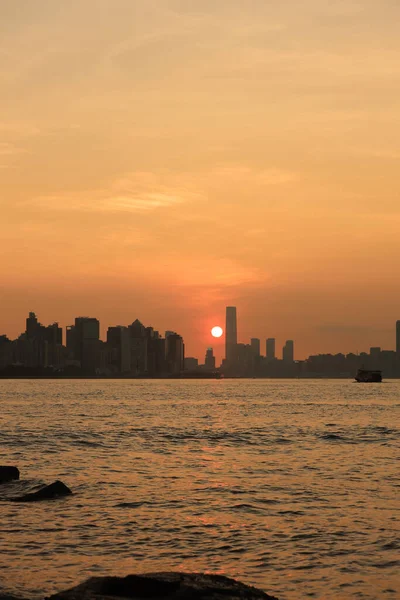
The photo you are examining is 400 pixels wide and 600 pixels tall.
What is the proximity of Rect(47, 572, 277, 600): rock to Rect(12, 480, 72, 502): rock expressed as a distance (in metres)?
17.8

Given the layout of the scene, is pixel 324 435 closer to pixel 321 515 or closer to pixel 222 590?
pixel 321 515

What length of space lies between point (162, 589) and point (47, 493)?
19.2 m

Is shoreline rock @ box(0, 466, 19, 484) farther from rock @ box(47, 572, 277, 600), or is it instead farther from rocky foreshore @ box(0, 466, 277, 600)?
rock @ box(47, 572, 277, 600)

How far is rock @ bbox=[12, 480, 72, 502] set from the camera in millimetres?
35469

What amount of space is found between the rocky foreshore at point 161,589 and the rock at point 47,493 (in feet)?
58.4

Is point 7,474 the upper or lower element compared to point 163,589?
lower

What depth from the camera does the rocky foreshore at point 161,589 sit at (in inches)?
685

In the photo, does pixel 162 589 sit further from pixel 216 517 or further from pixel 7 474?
pixel 7 474

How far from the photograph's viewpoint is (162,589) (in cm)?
1792

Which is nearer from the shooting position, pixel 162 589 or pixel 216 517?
pixel 162 589

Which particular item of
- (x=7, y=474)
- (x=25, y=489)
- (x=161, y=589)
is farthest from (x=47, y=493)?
(x=161, y=589)

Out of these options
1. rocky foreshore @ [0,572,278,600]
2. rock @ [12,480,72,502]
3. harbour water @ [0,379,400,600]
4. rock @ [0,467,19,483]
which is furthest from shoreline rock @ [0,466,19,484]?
rocky foreshore @ [0,572,278,600]

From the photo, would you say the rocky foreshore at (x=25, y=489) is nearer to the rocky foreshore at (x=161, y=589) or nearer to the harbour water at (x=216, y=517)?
the harbour water at (x=216, y=517)

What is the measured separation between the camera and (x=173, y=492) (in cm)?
3828
